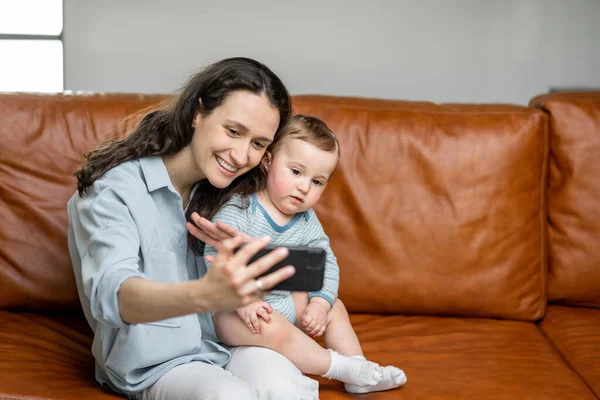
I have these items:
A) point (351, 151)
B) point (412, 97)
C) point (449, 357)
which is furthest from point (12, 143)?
point (412, 97)

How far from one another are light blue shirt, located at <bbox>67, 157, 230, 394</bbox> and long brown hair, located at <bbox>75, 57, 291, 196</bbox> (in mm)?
29

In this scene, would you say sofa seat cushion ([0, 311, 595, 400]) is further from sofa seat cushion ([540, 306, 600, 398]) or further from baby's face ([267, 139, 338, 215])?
baby's face ([267, 139, 338, 215])

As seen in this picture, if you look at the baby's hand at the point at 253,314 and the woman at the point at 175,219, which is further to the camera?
the baby's hand at the point at 253,314

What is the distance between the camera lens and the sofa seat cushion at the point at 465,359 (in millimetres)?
1738

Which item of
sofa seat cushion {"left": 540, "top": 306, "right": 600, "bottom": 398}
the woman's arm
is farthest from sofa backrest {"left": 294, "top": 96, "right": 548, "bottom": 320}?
the woman's arm

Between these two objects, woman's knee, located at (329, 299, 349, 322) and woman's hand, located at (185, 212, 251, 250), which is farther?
woman's knee, located at (329, 299, 349, 322)

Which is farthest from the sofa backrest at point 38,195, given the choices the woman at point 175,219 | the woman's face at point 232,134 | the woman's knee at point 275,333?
the woman's knee at point 275,333

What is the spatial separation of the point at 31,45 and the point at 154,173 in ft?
5.09

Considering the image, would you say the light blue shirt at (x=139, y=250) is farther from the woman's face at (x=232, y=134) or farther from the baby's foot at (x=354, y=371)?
A: the baby's foot at (x=354, y=371)

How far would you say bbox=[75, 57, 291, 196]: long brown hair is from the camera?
1.71 meters

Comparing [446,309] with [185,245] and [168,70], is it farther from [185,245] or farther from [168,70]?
[168,70]

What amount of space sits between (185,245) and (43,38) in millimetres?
1569

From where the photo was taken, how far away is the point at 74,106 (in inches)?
84.7

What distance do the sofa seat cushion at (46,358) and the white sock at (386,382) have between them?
53cm
